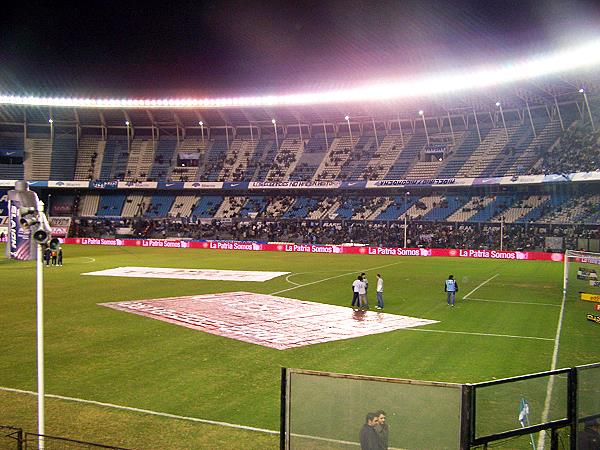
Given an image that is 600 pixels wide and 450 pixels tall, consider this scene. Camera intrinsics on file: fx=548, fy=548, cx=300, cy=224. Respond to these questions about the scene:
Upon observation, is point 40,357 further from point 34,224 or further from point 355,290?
point 355,290

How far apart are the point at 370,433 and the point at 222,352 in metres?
10.6

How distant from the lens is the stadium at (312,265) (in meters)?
8.83

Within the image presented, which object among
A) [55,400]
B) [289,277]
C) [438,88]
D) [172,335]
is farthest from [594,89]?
[55,400]

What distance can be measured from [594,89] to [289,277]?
1605 inches

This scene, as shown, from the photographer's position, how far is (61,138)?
8794cm

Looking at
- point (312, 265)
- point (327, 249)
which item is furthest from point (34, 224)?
point (327, 249)

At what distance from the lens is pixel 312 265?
46.7 m

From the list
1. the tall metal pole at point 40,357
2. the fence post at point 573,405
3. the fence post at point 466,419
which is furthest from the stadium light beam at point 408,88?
the tall metal pole at point 40,357

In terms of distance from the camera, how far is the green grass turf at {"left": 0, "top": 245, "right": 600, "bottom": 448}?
477 inches

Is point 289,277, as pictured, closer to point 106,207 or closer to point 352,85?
point 352,85

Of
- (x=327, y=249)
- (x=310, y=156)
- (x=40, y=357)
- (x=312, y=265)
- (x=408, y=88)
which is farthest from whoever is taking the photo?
(x=310, y=156)

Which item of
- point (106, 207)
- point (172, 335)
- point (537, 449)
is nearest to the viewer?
point (537, 449)

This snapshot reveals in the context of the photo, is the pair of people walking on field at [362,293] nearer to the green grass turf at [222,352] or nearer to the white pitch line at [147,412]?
the green grass turf at [222,352]

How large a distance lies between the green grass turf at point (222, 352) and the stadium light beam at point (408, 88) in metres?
29.0
